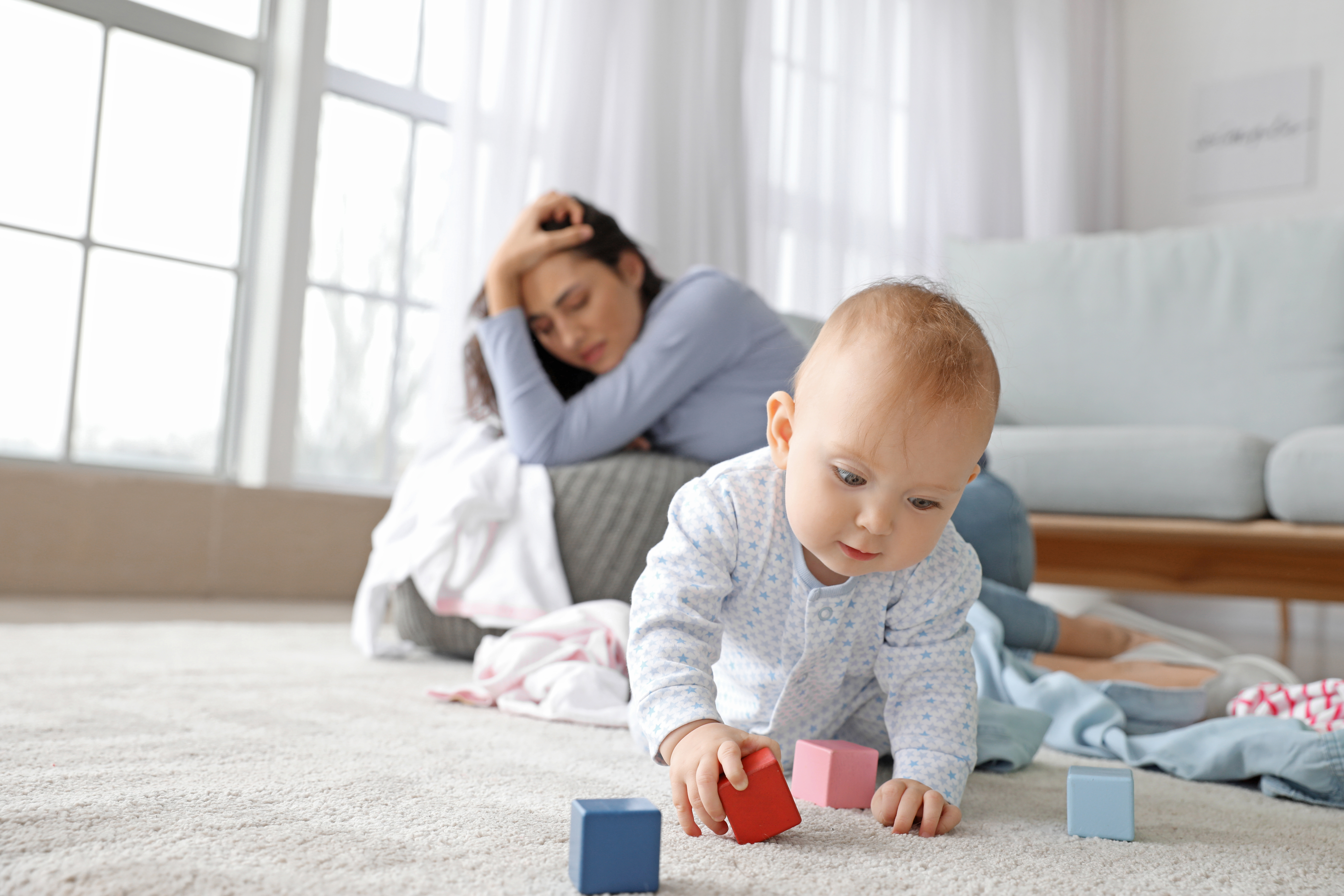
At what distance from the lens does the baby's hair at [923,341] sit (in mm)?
698

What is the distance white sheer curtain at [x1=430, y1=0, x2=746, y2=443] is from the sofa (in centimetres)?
75

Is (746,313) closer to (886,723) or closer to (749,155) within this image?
(886,723)

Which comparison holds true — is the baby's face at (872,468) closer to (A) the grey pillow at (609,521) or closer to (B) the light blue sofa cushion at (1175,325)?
(A) the grey pillow at (609,521)

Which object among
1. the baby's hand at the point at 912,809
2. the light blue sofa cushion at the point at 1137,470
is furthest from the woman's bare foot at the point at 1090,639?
the baby's hand at the point at 912,809

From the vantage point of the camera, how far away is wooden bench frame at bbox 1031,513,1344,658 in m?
1.96

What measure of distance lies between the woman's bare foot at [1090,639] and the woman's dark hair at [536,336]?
0.83 m

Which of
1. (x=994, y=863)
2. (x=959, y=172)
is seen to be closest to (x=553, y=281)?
(x=994, y=863)

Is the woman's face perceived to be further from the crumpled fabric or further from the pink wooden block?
the pink wooden block

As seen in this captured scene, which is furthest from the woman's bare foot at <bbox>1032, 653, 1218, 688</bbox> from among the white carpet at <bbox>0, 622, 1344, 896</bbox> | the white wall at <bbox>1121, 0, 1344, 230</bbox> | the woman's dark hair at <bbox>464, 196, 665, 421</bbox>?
the white wall at <bbox>1121, 0, 1344, 230</bbox>

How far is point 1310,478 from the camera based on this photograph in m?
1.87

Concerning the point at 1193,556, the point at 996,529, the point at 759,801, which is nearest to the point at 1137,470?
the point at 1193,556

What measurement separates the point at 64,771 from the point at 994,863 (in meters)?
0.64

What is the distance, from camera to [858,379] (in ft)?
2.32

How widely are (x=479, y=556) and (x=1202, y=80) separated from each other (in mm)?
3586
